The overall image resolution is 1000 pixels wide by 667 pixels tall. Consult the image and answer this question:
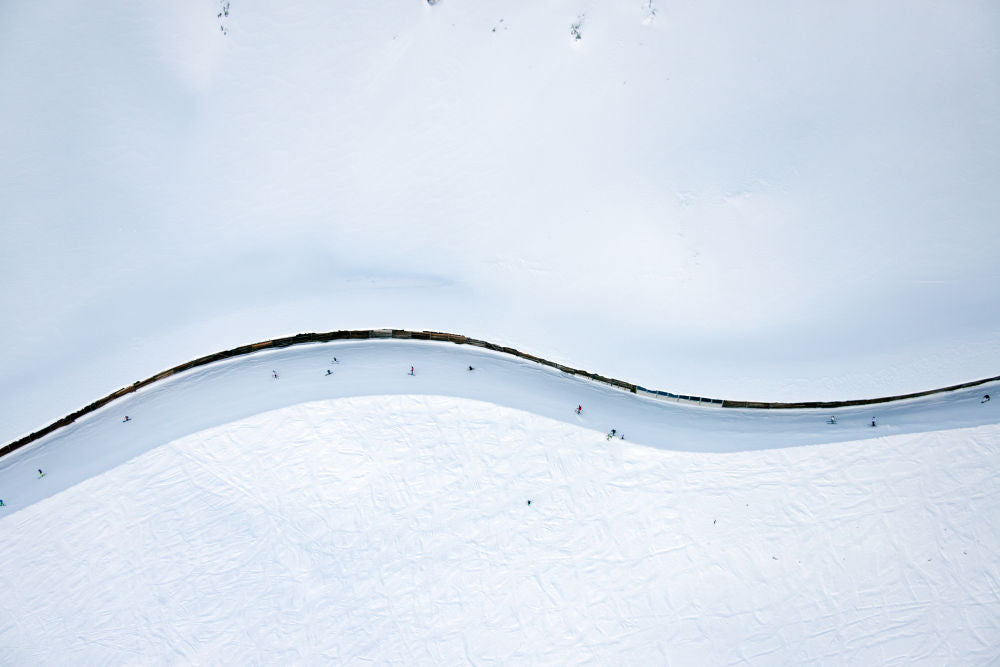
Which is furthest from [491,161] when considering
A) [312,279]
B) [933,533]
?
[933,533]

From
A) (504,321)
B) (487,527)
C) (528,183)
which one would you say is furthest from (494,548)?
(528,183)

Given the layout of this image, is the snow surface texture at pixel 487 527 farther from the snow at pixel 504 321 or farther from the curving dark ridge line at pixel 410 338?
the curving dark ridge line at pixel 410 338

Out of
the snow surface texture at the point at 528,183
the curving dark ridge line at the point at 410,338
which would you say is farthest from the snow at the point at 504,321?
the curving dark ridge line at the point at 410,338

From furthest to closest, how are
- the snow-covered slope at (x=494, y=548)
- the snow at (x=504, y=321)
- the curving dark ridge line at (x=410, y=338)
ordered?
the curving dark ridge line at (x=410, y=338) < the snow-covered slope at (x=494, y=548) < the snow at (x=504, y=321)

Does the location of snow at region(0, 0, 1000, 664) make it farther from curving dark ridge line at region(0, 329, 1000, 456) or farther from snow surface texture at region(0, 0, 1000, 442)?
curving dark ridge line at region(0, 329, 1000, 456)

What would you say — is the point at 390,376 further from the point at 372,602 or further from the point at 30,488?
the point at 30,488

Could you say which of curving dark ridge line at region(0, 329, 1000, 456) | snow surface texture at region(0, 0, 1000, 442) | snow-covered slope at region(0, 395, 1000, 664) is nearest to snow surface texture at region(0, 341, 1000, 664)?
snow-covered slope at region(0, 395, 1000, 664)
